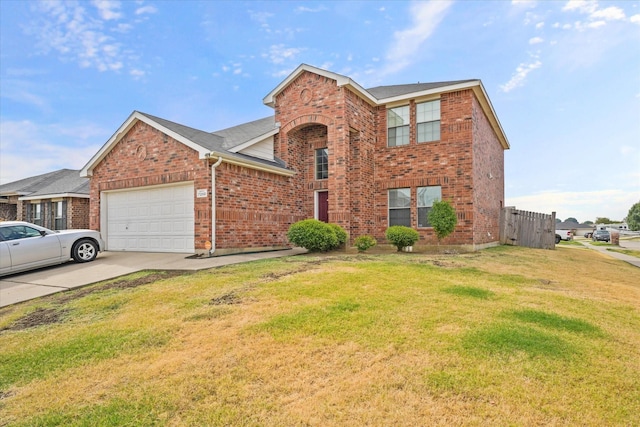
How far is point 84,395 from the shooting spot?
2.98 metres

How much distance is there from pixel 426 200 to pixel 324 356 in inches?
434

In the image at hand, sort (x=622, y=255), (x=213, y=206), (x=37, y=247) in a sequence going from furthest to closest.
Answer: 1. (x=622, y=255)
2. (x=213, y=206)
3. (x=37, y=247)

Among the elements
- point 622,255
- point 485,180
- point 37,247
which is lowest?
point 622,255

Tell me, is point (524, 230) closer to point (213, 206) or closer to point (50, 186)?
point (213, 206)

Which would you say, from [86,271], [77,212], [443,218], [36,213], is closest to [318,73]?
[443,218]

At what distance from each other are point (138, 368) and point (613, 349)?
5.01 m

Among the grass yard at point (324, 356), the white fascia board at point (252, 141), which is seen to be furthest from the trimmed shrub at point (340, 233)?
the grass yard at point (324, 356)

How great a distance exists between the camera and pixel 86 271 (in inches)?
351

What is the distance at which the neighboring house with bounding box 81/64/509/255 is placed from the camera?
1148 centimetres

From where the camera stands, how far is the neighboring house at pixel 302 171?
1148cm

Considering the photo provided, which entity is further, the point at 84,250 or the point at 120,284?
the point at 84,250

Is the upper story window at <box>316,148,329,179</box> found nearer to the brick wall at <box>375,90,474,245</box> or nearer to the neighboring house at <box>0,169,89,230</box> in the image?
the brick wall at <box>375,90,474,245</box>

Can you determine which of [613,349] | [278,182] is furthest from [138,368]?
[278,182]

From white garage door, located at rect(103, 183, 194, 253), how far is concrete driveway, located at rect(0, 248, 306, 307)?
797mm
